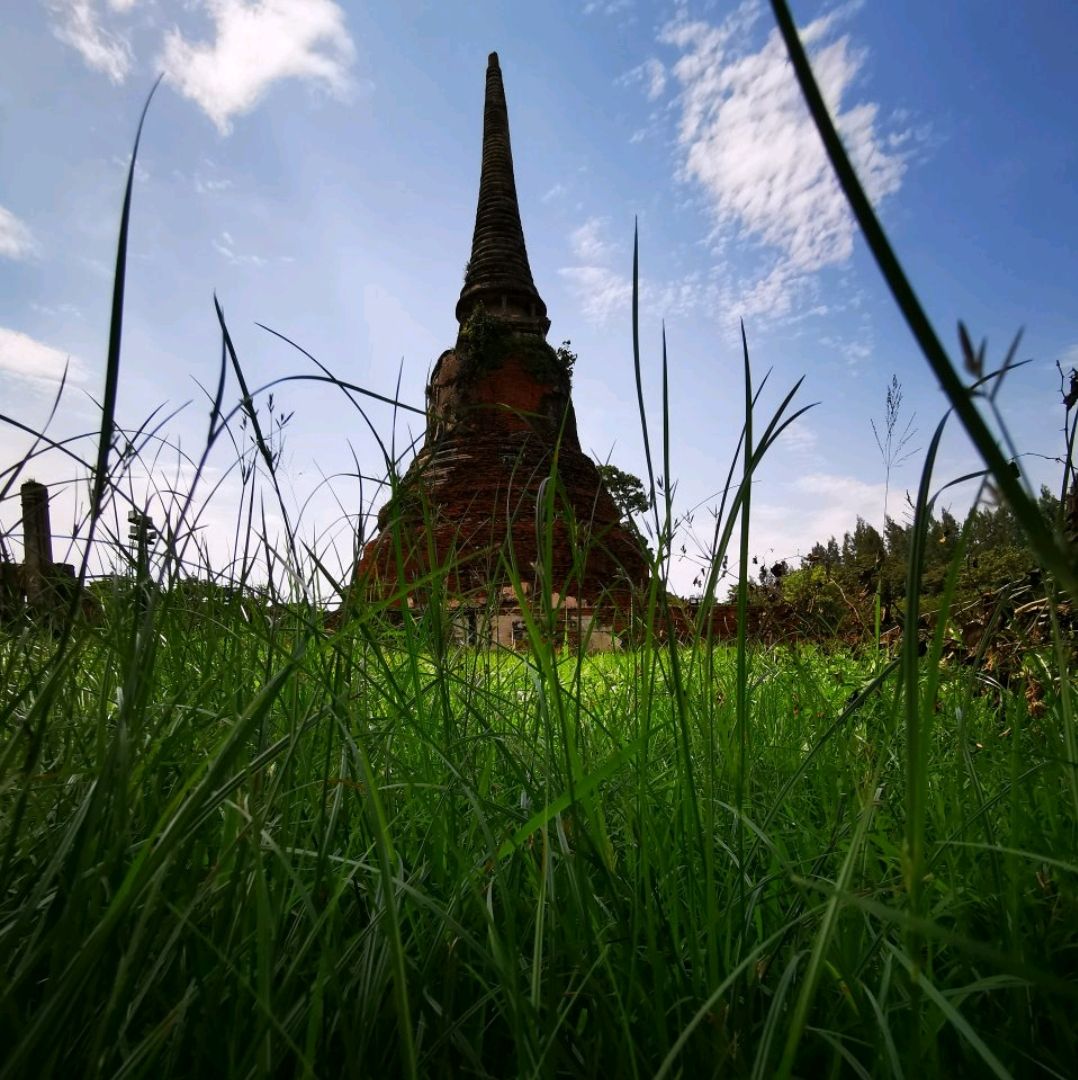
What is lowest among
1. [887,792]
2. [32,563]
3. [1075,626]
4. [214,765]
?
[887,792]

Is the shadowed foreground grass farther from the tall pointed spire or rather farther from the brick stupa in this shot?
the tall pointed spire

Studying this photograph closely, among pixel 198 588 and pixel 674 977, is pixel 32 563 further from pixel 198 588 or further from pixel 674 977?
pixel 674 977

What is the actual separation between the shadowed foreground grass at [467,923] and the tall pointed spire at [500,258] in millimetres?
14667

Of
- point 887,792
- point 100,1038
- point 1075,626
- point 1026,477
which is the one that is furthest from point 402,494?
point 1075,626

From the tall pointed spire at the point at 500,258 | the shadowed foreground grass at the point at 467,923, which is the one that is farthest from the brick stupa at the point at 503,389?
the shadowed foreground grass at the point at 467,923

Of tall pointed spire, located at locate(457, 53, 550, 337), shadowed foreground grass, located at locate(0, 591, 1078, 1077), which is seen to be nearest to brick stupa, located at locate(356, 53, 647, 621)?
tall pointed spire, located at locate(457, 53, 550, 337)

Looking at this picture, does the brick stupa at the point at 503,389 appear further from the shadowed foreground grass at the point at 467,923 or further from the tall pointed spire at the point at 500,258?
the shadowed foreground grass at the point at 467,923

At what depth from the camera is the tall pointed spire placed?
51.2 feet

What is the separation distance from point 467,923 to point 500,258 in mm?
16844

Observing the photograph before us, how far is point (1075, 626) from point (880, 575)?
62 centimetres

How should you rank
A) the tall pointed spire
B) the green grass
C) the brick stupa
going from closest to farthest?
the green grass, the brick stupa, the tall pointed spire

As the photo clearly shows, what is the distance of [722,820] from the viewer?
1188 mm

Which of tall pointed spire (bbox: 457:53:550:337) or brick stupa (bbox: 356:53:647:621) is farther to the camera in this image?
tall pointed spire (bbox: 457:53:550:337)

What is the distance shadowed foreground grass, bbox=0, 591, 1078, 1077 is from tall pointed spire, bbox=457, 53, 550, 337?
14.7 meters
